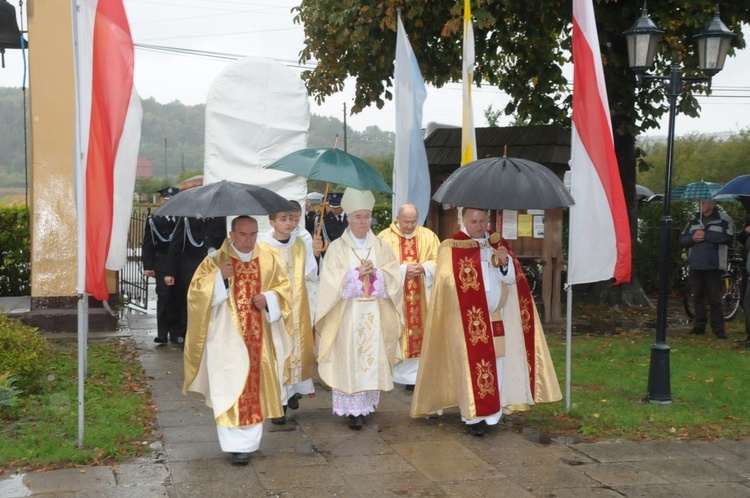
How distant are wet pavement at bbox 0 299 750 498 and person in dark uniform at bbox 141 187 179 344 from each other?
3390mm

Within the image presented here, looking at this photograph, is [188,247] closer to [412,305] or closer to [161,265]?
[161,265]

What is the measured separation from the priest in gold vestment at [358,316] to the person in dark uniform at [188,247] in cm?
338

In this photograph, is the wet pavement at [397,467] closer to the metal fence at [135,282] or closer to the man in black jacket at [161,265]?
the man in black jacket at [161,265]

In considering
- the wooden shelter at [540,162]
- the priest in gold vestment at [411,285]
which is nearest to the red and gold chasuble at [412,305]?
the priest in gold vestment at [411,285]

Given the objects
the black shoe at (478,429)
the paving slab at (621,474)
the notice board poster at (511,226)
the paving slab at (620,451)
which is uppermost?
the notice board poster at (511,226)

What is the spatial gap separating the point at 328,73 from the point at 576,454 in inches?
435

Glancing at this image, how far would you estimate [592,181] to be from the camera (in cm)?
698

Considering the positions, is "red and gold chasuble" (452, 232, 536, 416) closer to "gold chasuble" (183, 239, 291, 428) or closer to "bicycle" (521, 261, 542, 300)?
"gold chasuble" (183, 239, 291, 428)

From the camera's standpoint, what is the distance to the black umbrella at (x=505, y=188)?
19.7ft

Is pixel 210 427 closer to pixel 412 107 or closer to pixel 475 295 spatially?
pixel 475 295

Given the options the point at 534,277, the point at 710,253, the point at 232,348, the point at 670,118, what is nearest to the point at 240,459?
the point at 232,348

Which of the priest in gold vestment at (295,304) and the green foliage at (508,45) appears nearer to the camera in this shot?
the priest in gold vestment at (295,304)

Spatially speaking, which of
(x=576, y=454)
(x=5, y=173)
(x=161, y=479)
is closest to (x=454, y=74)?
(x=576, y=454)

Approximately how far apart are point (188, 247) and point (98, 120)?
181 inches
